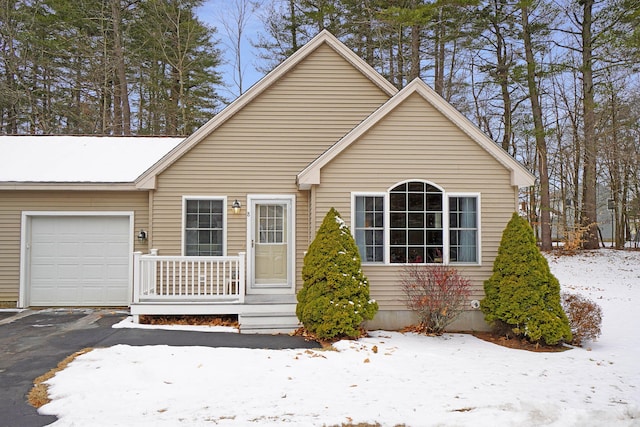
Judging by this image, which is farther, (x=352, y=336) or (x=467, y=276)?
(x=467, y=276)

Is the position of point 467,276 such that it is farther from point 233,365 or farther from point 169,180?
point 169,180

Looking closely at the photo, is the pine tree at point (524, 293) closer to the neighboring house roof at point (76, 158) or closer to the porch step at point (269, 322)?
the porch step at point (269, 322)

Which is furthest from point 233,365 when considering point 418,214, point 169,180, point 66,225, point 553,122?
point 553,122

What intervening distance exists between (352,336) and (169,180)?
5049 mm

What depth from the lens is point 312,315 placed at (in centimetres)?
712

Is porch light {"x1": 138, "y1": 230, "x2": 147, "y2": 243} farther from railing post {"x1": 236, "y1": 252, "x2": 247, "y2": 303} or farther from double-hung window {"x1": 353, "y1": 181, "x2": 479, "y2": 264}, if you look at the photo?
double-hung window {"x1": 353, "y1": 181, "x2": 479, "y2": 264}

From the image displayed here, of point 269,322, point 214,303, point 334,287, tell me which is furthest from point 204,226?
point 334,287

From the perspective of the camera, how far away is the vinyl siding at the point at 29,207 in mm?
9430

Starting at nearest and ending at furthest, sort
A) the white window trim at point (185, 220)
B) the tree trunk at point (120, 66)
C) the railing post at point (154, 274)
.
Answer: the railing post at point (154, 274)
the white window trim at point (185, 220)
the tree trunk at point (120, 66)

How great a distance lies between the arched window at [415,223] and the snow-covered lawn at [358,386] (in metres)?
1.57

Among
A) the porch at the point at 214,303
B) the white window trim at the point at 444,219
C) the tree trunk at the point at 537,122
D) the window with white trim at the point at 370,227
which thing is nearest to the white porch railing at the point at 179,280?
the porch at the point at 214,303

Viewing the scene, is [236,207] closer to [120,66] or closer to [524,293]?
[524,293]

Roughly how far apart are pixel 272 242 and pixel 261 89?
336 centimetres

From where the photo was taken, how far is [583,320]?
7.32 metres
